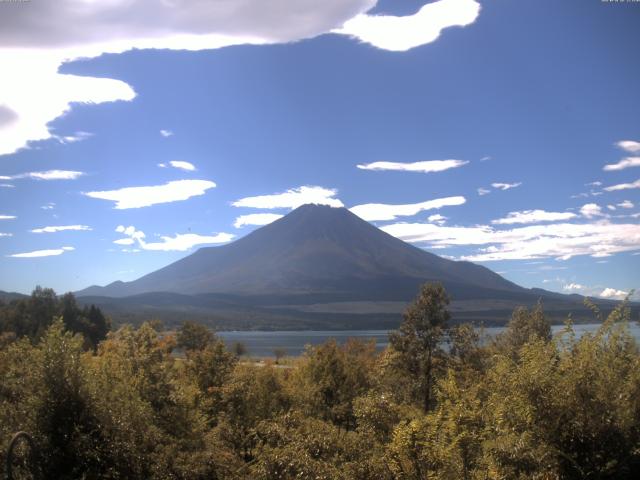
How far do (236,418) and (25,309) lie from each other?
102797 millimetres

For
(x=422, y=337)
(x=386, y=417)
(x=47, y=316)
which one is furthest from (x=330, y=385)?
(x=47, y=316)

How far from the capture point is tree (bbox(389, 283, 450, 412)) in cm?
3394

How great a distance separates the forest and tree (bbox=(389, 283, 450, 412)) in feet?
0.27

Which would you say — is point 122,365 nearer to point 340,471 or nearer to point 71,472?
point 71,472

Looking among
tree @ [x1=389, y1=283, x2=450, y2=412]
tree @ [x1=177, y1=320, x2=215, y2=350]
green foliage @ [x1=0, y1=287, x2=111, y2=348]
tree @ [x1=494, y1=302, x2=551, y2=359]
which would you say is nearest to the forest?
tree @ [x1=389, y1=283, x2=450, y2=412]

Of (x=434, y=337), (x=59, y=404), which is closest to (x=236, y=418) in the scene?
(x=434, y=337)

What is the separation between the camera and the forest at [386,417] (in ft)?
39.4

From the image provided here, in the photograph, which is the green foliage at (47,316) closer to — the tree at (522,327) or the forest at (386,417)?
the tree at (522,327)

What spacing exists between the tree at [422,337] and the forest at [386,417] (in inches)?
3.2

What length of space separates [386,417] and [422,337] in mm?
16676

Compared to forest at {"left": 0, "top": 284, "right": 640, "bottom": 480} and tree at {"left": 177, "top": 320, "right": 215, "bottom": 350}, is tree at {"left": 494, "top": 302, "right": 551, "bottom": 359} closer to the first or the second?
forest at {"left": 0, "top": 284, "right": 640, "bottom": 480}

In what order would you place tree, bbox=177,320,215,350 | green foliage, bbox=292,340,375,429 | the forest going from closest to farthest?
the forest < green foliage, bbox=292,340,375,429 < tree, bbox=177,320,215,350

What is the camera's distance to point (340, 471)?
14.8 metres

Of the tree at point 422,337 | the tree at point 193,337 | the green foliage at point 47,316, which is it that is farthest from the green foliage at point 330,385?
the green foliage at point 47,316
